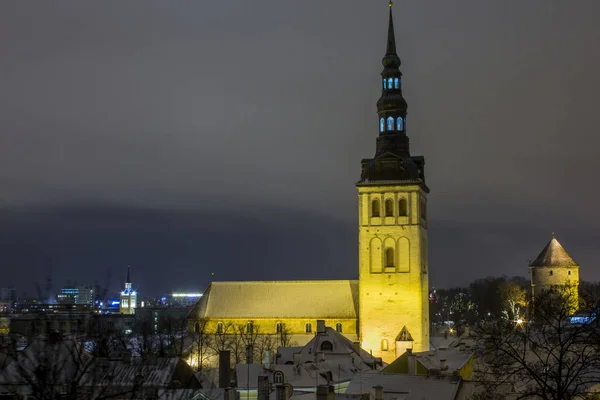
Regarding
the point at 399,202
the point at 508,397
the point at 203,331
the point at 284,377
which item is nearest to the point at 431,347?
the point at 399,202

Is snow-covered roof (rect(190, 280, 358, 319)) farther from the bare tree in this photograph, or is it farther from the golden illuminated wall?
the bare tree

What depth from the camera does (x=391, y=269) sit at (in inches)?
3438

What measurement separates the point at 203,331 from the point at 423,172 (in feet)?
88.8

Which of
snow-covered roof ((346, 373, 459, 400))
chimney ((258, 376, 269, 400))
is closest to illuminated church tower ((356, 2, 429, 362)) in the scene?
snow-covered roof ((346, 373, 459, 400))

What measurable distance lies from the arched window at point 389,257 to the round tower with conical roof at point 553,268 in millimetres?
Answer: 65440

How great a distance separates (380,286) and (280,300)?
11.3 meters

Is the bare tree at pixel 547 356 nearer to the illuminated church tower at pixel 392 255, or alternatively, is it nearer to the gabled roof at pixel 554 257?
the illuminated church tower at pixel 392 255

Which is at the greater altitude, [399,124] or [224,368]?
[399,124]

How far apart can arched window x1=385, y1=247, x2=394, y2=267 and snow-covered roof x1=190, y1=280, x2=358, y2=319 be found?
4978 mm

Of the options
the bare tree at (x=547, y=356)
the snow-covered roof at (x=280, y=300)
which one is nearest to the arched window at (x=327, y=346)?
the snow-covered roof at (x=280, y=300)

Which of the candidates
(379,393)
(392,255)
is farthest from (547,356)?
(392,255)

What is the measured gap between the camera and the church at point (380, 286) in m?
86.2

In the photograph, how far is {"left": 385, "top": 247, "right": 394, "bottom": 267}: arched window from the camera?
288 ft

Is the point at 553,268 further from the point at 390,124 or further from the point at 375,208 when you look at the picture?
the point at 375,208
